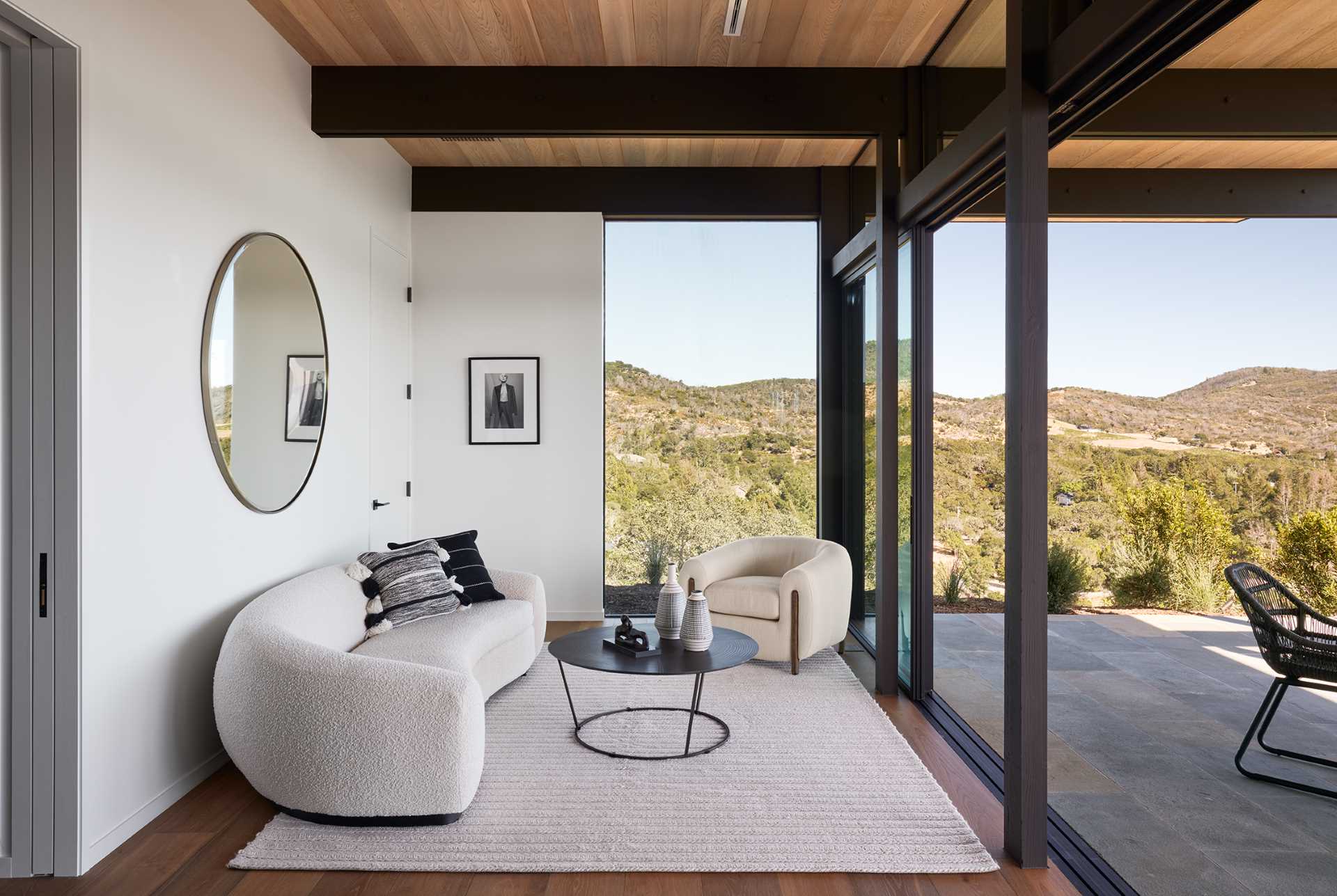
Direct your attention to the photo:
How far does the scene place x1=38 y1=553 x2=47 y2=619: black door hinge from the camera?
2.38 meters

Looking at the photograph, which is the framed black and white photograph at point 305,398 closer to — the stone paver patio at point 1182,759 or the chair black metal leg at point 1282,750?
the stone paver patio at point 1182,759

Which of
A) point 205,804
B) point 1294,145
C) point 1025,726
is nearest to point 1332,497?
point 1294,145

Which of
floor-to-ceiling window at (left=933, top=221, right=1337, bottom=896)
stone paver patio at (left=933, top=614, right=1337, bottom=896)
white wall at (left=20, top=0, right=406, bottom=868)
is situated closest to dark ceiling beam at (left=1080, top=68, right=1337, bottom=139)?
floor-to-ceiling window at (left=933, top=221, right=1337, bottom=896)

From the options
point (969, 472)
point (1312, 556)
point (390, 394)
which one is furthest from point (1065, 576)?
point (390, 394)

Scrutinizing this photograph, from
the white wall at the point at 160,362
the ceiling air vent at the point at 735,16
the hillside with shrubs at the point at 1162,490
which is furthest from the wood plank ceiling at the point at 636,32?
the hillside with shrubs at the point at 1162,490

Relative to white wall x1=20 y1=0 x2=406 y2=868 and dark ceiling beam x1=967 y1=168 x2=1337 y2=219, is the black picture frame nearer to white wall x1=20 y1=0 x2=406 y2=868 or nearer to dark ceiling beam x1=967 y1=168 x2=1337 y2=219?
white wall x1=20 y1=0 x2=406 y2=868

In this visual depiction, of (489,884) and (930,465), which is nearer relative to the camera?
(489,884)

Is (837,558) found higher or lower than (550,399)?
lower

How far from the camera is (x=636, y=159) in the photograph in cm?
536

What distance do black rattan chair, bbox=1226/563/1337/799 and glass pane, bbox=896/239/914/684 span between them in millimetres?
2140

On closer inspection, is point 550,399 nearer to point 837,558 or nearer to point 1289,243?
point 837,558

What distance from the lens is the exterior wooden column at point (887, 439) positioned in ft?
13.2

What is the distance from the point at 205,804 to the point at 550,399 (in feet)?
10.5

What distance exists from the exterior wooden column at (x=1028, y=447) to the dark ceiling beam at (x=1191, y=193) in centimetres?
9
